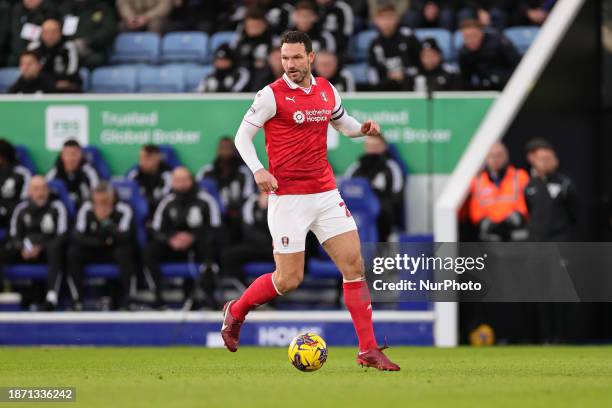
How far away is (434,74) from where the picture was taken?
15703mm

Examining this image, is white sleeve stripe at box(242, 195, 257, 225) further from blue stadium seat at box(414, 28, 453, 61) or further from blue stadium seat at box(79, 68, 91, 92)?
blue stadium seat at box(414, 28, 453, 61)

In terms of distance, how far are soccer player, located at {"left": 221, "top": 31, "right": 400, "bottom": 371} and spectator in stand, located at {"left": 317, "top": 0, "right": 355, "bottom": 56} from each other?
6.57m

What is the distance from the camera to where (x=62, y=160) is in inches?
604

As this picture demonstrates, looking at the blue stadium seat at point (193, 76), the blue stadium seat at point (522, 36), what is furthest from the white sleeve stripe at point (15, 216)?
the blue stadium seat at point (522, 36)

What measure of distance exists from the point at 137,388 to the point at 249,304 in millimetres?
1887

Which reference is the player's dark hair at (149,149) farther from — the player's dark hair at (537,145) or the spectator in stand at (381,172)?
the player's dark hair at (537,145)

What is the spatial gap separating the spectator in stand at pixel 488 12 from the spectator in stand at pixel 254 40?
238 cm

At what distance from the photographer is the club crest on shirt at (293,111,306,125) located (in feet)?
31.2

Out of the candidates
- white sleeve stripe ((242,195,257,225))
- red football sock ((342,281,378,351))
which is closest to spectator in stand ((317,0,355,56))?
white sleeve stripe ((242,195,257,225))

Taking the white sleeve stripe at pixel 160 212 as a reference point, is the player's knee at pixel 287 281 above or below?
below

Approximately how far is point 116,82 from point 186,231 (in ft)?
9.25

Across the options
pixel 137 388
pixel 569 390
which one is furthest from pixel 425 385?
pixel 137 388

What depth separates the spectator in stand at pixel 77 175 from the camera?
15.3 m

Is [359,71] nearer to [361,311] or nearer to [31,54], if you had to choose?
[31,54]
